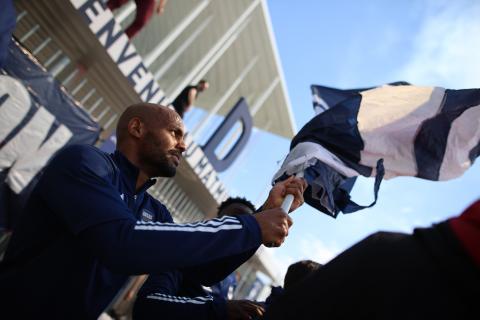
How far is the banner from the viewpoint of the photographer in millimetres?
4324

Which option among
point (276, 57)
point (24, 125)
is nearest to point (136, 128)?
point (24, 125)

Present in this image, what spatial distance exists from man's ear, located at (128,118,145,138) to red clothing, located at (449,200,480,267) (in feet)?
5.44

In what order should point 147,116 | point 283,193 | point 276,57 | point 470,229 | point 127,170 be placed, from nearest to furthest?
point 470,229 < point 127,170 < point 283,193 < point 147,116 < point 276,57

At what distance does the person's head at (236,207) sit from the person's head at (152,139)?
2403 mm

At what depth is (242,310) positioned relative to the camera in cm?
180

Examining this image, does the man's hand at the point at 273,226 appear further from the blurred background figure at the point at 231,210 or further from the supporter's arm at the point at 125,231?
the blurred background figure at the point at 231,210

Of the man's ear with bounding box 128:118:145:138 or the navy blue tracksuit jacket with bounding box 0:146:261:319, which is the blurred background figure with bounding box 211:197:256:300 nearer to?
the man's ear with bounding box 128:118:145:138

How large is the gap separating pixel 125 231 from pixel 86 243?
172 millimetres

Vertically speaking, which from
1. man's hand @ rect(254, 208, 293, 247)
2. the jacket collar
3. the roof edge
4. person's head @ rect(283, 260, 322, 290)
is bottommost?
the roof edge

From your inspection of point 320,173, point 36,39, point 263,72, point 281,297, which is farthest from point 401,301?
point 263,72

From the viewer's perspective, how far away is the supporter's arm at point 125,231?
1316mm

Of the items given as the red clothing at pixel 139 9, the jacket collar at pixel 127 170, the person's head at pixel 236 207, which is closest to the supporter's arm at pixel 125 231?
the jacket collar at pixel 127 170

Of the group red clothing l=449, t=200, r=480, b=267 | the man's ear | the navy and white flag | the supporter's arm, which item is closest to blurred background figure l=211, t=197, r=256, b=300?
the navy and white flag

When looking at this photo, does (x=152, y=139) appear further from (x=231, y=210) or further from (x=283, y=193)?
(x=231, y=210)
